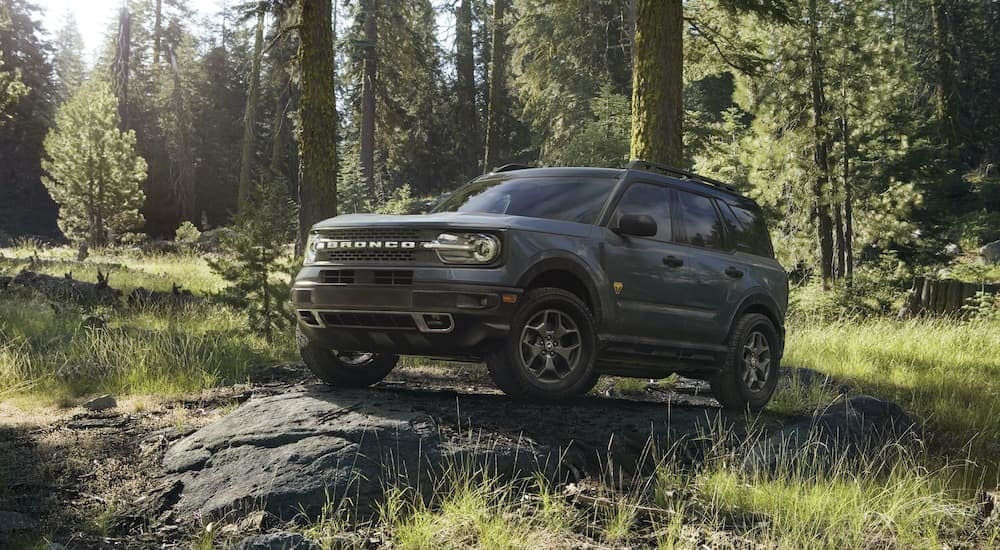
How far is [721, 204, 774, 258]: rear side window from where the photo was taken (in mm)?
7828

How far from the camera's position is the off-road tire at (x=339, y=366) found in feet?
22.0

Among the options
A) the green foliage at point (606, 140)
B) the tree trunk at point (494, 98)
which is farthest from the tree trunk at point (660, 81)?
the tree trunk at point (494, 98)

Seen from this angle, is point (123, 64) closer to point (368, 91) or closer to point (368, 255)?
point (368, 91)

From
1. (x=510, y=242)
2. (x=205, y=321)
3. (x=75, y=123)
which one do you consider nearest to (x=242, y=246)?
(x=205, y=321)

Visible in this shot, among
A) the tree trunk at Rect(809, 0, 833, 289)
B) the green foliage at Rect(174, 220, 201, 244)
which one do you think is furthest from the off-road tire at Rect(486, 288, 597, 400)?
the green foliage at Rect(174, 220, 201, 244)

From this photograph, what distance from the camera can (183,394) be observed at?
25.8 ft

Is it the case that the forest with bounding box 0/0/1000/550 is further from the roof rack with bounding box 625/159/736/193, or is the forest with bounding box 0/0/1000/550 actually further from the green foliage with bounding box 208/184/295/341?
the roof rack with bounding box 625/159/736/193

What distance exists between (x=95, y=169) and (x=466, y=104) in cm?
2016

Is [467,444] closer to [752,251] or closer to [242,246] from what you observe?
[752,251]

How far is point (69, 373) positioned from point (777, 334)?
728 cm

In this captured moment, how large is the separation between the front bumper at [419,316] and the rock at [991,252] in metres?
24.6

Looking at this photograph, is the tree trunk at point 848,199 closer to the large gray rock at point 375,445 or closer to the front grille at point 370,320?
the large gray rock at point 375,445

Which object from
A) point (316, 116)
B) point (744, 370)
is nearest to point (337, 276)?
point (744, 370)

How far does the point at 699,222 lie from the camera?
734 centimetres
